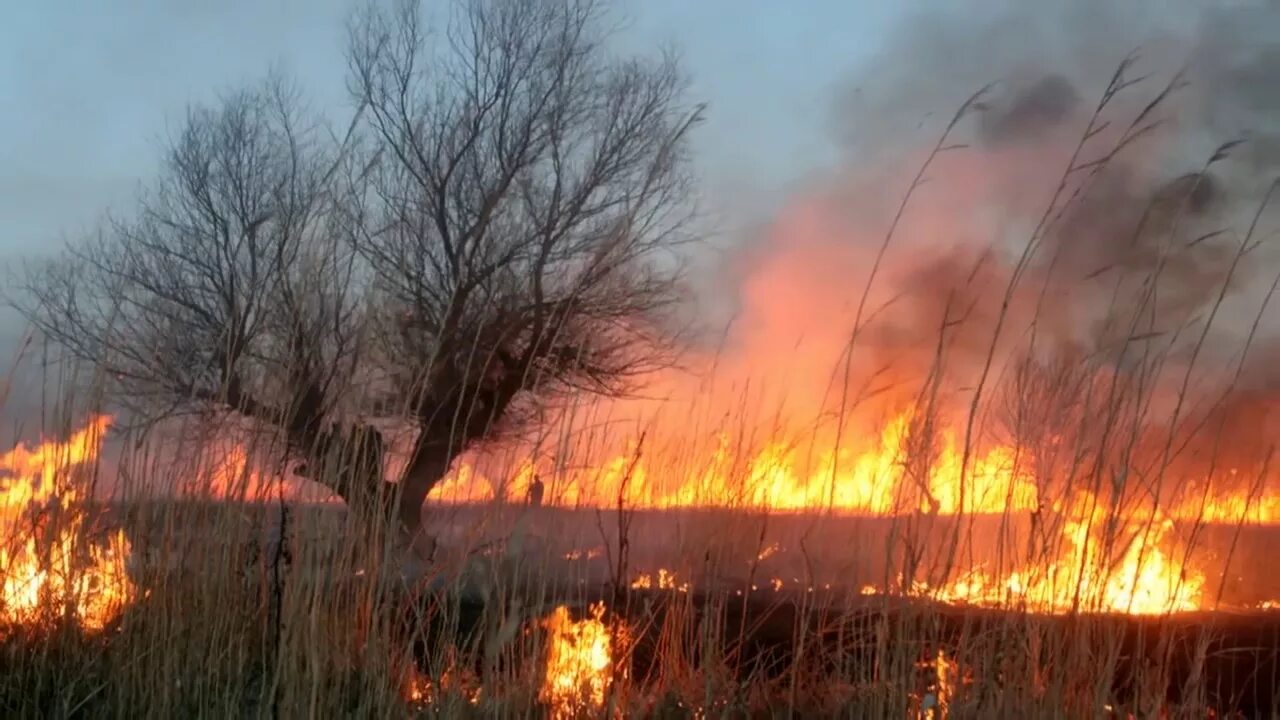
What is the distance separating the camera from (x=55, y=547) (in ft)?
9.85

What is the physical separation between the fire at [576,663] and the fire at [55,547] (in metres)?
1.19

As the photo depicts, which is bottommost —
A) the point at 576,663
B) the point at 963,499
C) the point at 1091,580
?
the point at 576,663

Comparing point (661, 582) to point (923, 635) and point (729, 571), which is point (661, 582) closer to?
point (729, 571)

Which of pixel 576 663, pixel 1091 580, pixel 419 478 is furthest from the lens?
pixel 419 478

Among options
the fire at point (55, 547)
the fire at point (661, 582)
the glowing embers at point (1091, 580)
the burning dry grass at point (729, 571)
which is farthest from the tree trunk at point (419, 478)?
the glowing embers at point (1091, 580)

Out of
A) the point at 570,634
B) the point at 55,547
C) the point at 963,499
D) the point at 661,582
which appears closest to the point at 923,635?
the point at 963,499

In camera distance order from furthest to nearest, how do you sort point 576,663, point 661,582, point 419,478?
point 419,478, point 661,582, point 576,663

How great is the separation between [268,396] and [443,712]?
113cm

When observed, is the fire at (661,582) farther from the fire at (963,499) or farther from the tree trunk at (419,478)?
Result: the tree trunk at (419,478)

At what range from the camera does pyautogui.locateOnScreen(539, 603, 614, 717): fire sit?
2.62 m

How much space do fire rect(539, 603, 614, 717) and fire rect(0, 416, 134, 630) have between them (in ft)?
3.91

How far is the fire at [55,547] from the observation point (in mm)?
2920

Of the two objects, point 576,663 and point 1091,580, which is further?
point 576,663

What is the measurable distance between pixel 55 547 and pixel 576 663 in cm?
158
